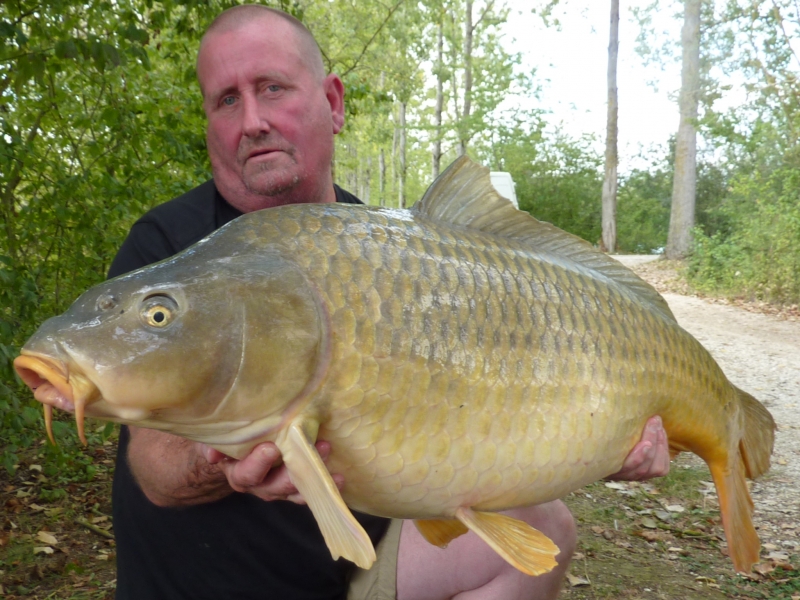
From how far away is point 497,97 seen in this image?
17047mm

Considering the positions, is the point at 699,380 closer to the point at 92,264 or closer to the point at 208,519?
the point at 208,519

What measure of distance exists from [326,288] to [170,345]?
0.25m

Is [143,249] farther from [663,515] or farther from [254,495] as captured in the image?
[663,515]

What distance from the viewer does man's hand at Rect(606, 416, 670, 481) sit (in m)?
1.59

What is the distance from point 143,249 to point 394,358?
97cm

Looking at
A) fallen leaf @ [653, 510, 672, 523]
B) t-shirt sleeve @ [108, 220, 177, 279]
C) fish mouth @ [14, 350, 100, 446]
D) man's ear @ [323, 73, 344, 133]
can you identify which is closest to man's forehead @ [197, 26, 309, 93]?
man's ear @ [323, 73, 344, 133]

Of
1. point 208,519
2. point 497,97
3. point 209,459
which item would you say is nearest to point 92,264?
point 208,519

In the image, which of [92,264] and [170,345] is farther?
[92,264]

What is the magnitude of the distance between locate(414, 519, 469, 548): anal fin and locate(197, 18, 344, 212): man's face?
1.01m

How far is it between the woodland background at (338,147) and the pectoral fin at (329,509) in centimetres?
160

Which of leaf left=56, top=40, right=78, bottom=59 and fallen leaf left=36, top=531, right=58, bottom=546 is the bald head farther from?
fallen leaf left=36, top=531, right=58, bottom=546

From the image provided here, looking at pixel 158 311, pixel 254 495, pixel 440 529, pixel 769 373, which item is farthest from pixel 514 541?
pixel 769 373

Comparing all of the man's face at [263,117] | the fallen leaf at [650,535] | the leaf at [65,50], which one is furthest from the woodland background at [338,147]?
the fallen leaf at [650,535]

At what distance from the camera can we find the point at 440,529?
1.39m
